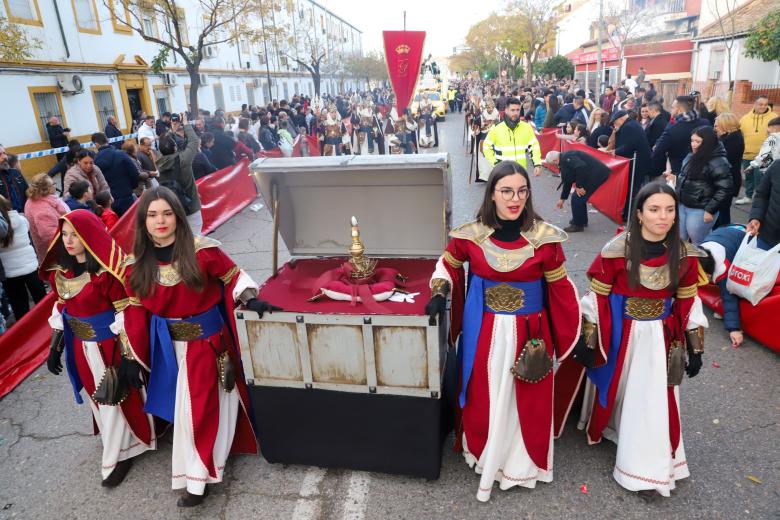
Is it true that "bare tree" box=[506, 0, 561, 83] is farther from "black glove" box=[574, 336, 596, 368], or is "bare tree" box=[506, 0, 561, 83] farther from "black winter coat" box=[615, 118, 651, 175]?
"black glove" box=[574, 336, 596, 368]

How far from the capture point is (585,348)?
309cm

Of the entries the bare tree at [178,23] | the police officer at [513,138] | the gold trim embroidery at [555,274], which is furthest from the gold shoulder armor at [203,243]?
the bare tree at [178,23]

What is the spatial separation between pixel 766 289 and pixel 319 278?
12.6 feet

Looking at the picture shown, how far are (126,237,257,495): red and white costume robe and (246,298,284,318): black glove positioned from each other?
0.13m

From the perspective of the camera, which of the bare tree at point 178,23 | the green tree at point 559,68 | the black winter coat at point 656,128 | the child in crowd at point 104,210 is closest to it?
the child in crowd at point 104,210

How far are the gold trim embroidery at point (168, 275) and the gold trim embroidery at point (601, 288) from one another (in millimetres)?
2401

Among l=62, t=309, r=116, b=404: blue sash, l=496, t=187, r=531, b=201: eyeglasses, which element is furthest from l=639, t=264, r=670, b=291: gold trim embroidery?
l=62, t=309, r=116, b=404: blue sash

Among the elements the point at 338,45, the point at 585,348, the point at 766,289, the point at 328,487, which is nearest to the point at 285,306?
the point at 328,487

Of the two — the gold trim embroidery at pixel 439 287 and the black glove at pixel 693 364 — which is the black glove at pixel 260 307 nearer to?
the gold trim embroidery at pixel 439 287

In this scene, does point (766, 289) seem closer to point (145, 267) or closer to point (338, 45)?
point (145, 267)

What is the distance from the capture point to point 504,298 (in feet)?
9.78

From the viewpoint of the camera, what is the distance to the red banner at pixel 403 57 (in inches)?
354

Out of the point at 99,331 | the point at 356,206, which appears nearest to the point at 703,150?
the point at 356,206

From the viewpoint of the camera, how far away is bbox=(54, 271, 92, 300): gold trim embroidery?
10.8 ft
